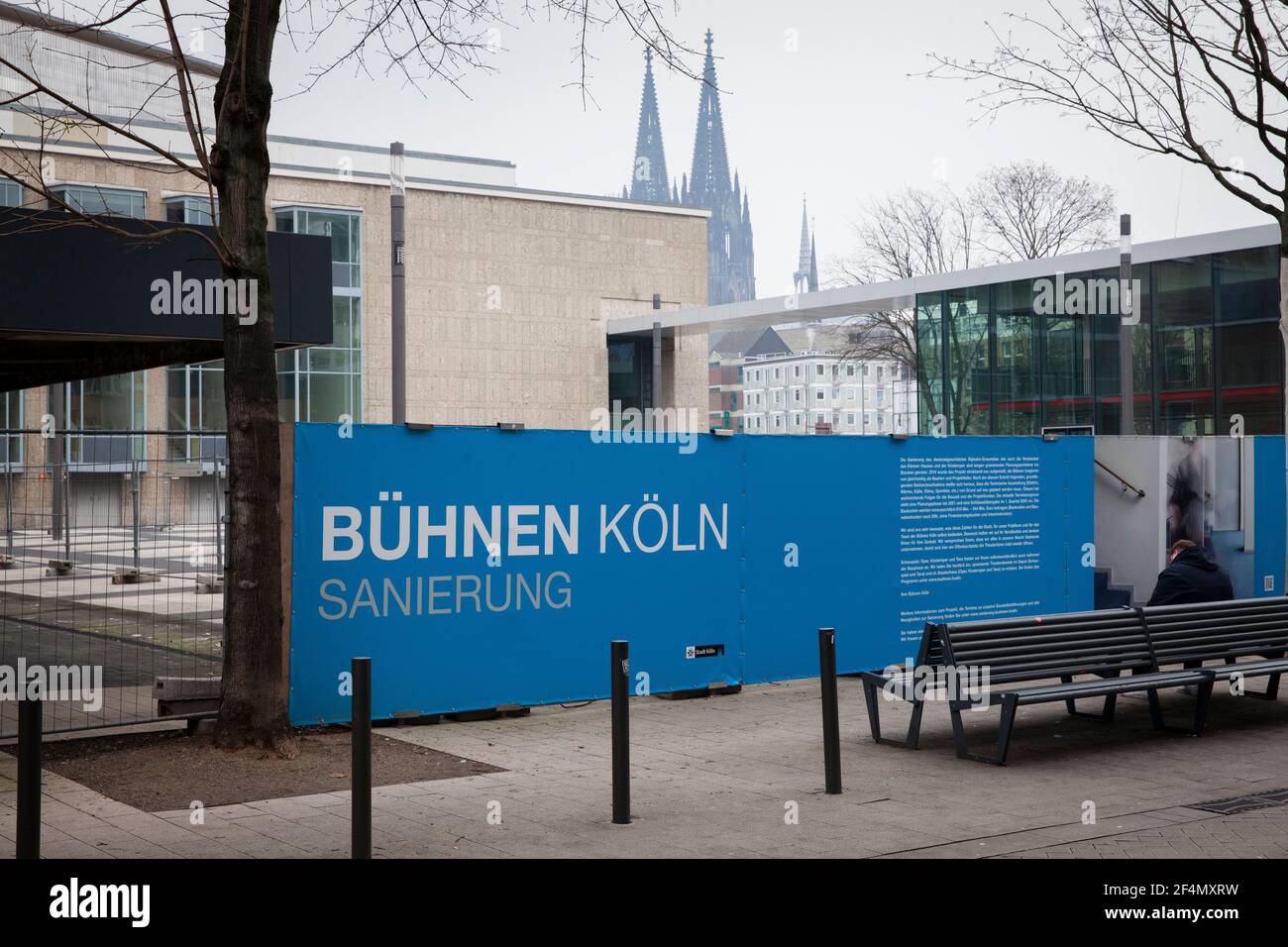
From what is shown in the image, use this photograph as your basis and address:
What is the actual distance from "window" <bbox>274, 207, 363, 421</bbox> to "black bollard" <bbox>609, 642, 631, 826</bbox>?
144 feet

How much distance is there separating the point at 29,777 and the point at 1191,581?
9.66 metres

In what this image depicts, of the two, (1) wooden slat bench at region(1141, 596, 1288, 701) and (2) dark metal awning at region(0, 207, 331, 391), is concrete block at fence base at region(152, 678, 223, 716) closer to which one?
(2) dark metal awning at region(0, 207, 331, 391)

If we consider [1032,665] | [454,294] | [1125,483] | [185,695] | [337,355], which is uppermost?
[454,294]

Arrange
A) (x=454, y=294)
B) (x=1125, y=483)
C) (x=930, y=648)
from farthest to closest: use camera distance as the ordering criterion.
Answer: (x=454, y=294), (x=1125, y=483), (x=930, y=648)

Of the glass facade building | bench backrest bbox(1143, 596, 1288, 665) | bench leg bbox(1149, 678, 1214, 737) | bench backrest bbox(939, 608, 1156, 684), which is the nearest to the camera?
bench backrest bbox(939, 608, 1156, 684)

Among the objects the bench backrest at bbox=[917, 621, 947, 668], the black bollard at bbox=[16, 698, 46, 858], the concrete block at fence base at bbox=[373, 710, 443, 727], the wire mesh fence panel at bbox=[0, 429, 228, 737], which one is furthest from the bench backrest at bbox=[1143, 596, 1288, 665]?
the black bollard at bbox=[16, 698, 46, 858]

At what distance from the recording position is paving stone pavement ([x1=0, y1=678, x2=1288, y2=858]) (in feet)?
22.7

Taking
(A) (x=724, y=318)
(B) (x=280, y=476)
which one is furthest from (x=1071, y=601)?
(A) (x=724, y=318)

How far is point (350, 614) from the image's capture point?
402 inches

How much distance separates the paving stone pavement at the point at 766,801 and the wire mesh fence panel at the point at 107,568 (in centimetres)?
331

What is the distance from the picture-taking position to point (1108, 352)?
102 feet

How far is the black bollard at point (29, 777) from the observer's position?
18.8 feet

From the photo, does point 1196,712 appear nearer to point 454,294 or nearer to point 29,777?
point 29,777

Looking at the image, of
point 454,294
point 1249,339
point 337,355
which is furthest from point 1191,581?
point 454,294
